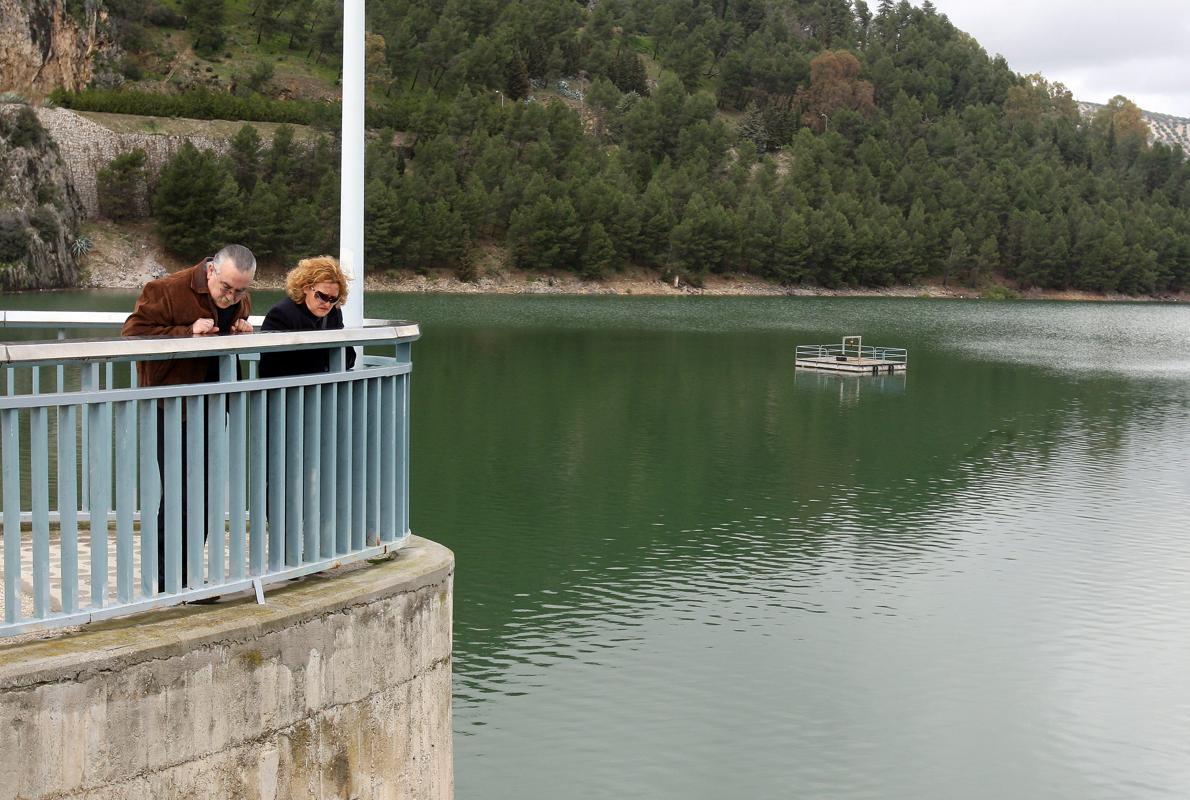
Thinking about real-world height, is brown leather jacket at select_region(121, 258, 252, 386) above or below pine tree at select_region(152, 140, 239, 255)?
below

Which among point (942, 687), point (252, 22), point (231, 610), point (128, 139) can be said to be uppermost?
A: point (252, 22)

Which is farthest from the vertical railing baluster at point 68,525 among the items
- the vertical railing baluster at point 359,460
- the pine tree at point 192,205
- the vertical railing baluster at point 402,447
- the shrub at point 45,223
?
the pine tree at point 192,205

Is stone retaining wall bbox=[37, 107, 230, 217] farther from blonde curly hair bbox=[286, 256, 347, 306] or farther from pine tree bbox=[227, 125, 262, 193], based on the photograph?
blonde curly hair bbox=[286, 256, 347, 306]

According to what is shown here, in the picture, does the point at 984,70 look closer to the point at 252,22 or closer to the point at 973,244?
the point at 973,244

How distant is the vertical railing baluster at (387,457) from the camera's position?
20.5 feet

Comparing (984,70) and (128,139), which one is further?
(984,70)

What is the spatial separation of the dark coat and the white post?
64cm

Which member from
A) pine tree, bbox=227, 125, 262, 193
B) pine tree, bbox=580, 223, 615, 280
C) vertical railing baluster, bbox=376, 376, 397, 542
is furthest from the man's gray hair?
pine tree, bbox=580, 223, 615, 280

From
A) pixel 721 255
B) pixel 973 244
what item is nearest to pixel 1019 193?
pixel 973 244

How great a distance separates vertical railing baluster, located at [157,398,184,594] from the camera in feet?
17.0

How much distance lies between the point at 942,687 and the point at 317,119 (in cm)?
10108

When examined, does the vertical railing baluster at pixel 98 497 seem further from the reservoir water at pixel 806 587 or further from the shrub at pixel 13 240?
the shrub at pixel 13 240

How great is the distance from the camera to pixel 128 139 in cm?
9981

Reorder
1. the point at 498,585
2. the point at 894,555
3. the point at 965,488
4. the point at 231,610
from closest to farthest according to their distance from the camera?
the point at 231,610 → the point at 498,585 → the point at 894,555 → the point at 965,488
